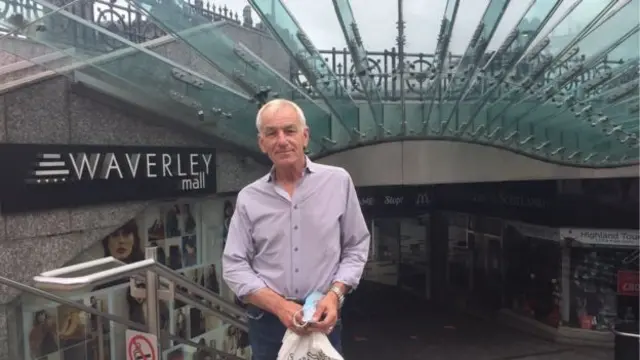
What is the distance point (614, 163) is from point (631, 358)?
3.61 meters

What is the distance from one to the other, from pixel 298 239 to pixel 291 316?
0.90 ft

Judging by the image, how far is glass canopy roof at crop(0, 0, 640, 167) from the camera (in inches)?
194

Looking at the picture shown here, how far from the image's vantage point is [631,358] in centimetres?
598

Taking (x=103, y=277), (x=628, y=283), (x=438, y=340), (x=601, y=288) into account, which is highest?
(x=103, y=277)

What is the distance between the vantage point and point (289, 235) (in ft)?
6.47

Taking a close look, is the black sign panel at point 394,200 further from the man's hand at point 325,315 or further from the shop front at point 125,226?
the man's hand at point 325,315

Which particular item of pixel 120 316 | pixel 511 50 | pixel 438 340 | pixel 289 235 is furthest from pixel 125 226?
pixel 438 340

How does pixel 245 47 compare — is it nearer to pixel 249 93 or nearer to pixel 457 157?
pixel 249 93

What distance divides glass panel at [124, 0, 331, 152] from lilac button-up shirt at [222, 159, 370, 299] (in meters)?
3.19

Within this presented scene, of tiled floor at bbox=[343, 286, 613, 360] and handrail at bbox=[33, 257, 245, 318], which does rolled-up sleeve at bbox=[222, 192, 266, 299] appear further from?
tiled floor at bbox=[343, 286, 613, 360]

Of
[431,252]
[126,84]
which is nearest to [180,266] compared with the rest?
[126,84]

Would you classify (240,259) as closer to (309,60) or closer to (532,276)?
(309,60)

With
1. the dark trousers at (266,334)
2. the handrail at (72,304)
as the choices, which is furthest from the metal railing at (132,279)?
the dark trousers at (266,334)

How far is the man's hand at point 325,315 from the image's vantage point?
181 centimetres
